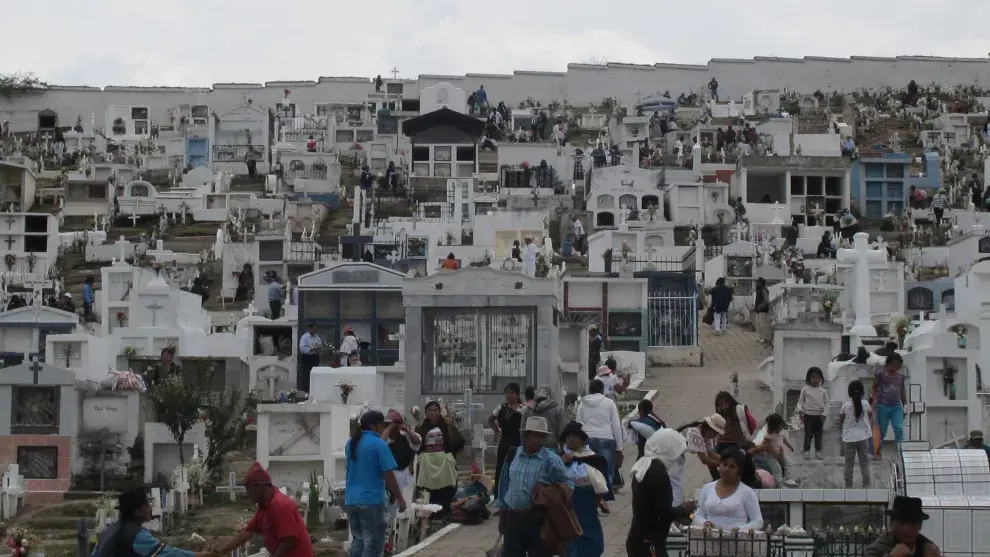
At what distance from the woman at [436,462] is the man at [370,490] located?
3.78 m

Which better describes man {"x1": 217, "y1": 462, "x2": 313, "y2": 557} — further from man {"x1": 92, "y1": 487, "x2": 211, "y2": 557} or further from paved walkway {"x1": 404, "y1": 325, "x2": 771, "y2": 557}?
paved walkway {"x1": 404, "y1": 325, "x2": 771, "y2": 557}

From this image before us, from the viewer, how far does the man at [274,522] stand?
1205 cm

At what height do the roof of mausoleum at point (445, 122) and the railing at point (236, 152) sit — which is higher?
the roof of mausoleum at point (445, 122)

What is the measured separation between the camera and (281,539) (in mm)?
12070

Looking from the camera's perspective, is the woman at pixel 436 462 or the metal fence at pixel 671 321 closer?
the woman at pixel 436 462

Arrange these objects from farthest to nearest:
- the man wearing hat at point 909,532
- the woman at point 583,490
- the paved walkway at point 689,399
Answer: the paved walkway at point 689,399
the woman at point 583,490
the man wearing hat at point 909,532

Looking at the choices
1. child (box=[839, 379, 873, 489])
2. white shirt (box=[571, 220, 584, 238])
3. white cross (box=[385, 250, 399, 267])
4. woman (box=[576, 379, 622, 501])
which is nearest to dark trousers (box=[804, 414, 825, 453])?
child (box=[839, 379, 873, 489])

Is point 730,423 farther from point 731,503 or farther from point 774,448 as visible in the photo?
point 731,503

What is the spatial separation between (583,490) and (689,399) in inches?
515

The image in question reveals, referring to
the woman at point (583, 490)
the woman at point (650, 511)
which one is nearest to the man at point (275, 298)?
the woman at point (583, 490)

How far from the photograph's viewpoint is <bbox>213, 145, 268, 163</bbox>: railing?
5684cm

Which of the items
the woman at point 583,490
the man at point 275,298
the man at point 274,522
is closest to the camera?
the man at point 274,522

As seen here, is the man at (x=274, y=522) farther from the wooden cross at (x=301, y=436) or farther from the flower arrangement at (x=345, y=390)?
the flower arrangement at (x=345, y=390)

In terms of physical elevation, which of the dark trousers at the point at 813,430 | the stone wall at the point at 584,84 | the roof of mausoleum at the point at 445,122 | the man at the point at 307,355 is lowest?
the dark trousers at the point at 813,430
